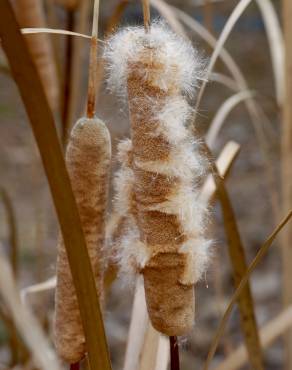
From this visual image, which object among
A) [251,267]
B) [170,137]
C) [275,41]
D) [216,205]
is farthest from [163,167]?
[216,205]

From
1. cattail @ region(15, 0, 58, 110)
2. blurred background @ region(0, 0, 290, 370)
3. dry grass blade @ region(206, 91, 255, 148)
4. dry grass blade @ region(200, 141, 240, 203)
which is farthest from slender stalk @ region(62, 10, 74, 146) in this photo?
dry grass blade @ region(200, 141, 240, 203)

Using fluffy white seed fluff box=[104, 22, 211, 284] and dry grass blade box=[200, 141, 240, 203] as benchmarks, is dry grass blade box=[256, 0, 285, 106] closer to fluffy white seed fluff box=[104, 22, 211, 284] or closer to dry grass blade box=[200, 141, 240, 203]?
dry grass blade box=[200, 141, 240, 203]

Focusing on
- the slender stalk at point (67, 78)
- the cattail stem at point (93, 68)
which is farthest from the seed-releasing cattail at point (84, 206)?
the slender stalk at point (67, 78)

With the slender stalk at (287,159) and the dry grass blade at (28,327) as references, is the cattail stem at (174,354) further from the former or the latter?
the slender stalk at (287,159)

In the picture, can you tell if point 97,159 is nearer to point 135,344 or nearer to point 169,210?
point 169,210

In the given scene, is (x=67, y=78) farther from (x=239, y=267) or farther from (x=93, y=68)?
(x=93, y=68)

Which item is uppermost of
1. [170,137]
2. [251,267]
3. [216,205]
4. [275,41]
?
[275,41]
